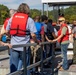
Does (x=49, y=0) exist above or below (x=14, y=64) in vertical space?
above

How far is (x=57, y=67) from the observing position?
855cm

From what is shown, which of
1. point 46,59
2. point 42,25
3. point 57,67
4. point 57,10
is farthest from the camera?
point 57,10

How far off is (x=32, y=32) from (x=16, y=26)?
0.31m

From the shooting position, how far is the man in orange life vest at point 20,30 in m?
5.52

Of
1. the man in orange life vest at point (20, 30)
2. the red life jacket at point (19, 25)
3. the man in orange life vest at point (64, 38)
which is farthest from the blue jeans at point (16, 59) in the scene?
the man in orange life vest at point (64, 38)

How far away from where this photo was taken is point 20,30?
5.56m

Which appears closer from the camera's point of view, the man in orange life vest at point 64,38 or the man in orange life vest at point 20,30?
the man in orange life vest at point 20,30

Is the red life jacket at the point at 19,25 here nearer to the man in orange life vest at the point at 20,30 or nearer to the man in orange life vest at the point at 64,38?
the man in orange life vest at the point at 20,30

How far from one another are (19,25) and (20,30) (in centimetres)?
10

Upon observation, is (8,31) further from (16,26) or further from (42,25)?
(42,25)

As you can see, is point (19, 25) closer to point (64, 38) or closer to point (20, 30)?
point (20, 30)

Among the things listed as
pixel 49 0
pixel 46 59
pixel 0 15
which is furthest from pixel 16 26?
pixel 0 15

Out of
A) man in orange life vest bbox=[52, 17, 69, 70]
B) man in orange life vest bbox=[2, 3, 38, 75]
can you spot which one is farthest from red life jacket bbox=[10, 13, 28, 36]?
man in orange life vest bbox=[52, 17, 69, 70]

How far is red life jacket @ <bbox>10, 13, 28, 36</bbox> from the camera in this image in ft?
18.1
